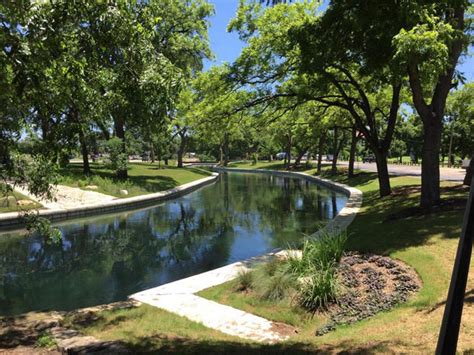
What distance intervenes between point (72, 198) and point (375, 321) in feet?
63.1

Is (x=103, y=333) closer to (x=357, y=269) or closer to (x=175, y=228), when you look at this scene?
(x=357, y=269)

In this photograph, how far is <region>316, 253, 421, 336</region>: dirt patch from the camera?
669cm

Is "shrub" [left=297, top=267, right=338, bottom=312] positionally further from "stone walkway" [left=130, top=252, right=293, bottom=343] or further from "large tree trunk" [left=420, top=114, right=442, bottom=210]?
"large tree trunk" [left=420, top=114, right=442, bottom=210]

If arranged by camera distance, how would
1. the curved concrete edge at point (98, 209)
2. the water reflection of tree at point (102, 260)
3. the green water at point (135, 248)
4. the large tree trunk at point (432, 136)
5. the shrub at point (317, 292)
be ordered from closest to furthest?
1. the shrub at point (317, 292)
2. the water reflection of tree at point (102, 260)
3. the green water at point (135, 248)
4. the large tree trunk at point (432, 136)
5. the curved concrete edge at point (98, 209)

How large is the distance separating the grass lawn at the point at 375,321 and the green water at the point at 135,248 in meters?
2.91

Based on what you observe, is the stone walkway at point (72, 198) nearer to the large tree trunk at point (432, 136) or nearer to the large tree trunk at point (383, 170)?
the large tree trunk at point (383, 170)

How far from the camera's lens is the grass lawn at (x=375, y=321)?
4.98 metres

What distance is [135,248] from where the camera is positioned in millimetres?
14641

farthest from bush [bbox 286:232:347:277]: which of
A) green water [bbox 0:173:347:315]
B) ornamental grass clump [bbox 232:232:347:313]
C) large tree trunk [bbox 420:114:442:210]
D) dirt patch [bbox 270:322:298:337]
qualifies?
large tree trunk [bbox 420:114:442:210]

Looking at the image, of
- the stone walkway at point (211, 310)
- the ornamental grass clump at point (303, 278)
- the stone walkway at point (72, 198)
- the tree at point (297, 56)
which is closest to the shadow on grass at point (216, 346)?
the stone walkway at point (211, 310)

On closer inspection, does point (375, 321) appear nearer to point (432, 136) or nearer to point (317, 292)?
point (317, 292)

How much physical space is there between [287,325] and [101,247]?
31.7ft

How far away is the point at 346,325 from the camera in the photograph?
6336mm

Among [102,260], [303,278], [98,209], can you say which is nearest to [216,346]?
[303,278]
